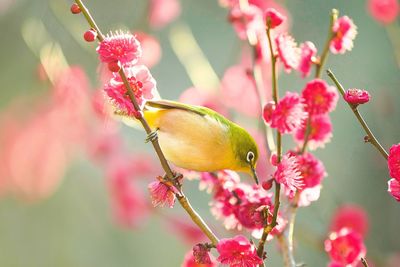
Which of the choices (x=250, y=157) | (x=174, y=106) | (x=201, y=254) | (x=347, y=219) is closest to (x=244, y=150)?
(x=250, y=157)

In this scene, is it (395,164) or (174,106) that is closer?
(395,164)

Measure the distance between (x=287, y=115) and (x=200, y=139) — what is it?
374mm

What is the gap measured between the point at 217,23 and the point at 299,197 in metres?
2.58

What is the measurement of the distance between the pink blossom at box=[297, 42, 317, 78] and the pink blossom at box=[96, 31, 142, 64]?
0.40 metres

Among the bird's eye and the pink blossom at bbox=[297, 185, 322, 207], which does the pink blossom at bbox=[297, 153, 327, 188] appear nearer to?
the pink blossom at bbox=[297, 185, 322, 207]

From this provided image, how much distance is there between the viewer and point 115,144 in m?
2.98

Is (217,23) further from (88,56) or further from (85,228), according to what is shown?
(85,228)

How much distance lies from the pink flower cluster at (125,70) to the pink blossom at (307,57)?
1.17 ft

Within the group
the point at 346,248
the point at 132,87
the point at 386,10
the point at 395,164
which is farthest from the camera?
the point at 386,10

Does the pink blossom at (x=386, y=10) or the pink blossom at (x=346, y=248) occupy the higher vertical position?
the pink blossom at (x=386, y=10)

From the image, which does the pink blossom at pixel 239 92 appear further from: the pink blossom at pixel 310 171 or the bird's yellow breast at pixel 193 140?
the pink blossom at pixel 310 171

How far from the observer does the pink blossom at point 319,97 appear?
1227 millimetres

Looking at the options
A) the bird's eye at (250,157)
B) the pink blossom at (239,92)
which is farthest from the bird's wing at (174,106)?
the pink blossom at (239,92)

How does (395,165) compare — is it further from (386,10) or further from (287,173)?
(386,10)
